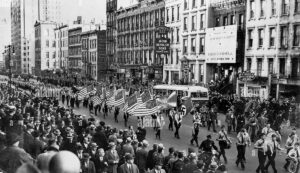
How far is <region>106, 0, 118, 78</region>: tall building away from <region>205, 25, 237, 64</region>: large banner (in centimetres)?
3002

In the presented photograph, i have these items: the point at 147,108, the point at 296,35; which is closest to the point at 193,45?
the point at 296,35

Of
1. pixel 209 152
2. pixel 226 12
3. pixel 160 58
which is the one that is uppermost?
pixel 226 12

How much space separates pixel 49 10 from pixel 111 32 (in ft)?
311

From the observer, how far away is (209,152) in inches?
510

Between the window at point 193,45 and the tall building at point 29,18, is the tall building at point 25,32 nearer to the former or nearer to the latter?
the tall building at point 29,18

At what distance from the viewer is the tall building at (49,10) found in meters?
163

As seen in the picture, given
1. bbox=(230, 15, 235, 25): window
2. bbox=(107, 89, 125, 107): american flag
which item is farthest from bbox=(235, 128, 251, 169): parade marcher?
bbox=(230, 15, 235, 25): window

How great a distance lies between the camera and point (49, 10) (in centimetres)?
16400

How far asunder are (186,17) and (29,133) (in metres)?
42.3

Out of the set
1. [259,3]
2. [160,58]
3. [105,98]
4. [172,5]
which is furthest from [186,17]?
[105,98]

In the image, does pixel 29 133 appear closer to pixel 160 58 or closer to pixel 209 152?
pixel 209 152

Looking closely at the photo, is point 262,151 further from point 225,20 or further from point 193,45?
point 193,45

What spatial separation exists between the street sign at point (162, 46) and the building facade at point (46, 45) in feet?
230

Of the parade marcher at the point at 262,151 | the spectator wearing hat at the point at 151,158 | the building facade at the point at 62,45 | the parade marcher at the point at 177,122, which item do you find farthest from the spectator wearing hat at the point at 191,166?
the building facade at the point at 62,45
